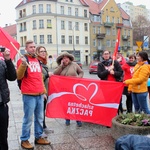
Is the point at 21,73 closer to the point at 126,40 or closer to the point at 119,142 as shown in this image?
the point at 119,142

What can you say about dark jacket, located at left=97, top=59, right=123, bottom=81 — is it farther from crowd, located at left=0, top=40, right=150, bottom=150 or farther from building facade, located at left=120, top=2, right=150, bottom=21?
building facade, located at left=120, top=2, right=150, bottom=21

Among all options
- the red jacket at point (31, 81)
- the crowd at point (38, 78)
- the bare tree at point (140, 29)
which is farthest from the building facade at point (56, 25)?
the red jacket at point (31, 81)

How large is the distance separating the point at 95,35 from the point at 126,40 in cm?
1294

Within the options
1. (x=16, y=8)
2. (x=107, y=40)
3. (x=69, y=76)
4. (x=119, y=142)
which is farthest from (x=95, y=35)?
(x=119, y=142)

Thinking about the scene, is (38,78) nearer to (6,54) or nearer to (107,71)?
(6,54)

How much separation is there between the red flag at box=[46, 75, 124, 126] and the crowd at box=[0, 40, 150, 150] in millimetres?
288

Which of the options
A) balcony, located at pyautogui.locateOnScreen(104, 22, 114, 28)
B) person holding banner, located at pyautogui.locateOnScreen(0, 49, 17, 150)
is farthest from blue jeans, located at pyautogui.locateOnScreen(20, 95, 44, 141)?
balcony, located at pyautogui.locateOnScreen(104, 22, 114, 28)

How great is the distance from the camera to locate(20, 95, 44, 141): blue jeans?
4.60m

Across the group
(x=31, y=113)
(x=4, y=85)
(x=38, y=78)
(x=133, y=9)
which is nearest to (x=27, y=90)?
(x=38, y=78)

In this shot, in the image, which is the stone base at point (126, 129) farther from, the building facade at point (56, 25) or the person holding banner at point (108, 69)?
the building facade at point (56, 25)

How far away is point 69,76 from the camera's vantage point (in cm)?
620

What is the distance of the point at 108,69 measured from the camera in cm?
613

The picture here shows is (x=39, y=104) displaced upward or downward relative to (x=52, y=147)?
upward

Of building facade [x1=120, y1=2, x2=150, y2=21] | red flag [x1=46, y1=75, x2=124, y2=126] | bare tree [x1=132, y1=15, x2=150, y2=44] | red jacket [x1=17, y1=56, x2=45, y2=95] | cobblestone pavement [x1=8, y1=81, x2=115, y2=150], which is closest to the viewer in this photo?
red jacket [x1=17, y1=56, x2=45, y2=95]
